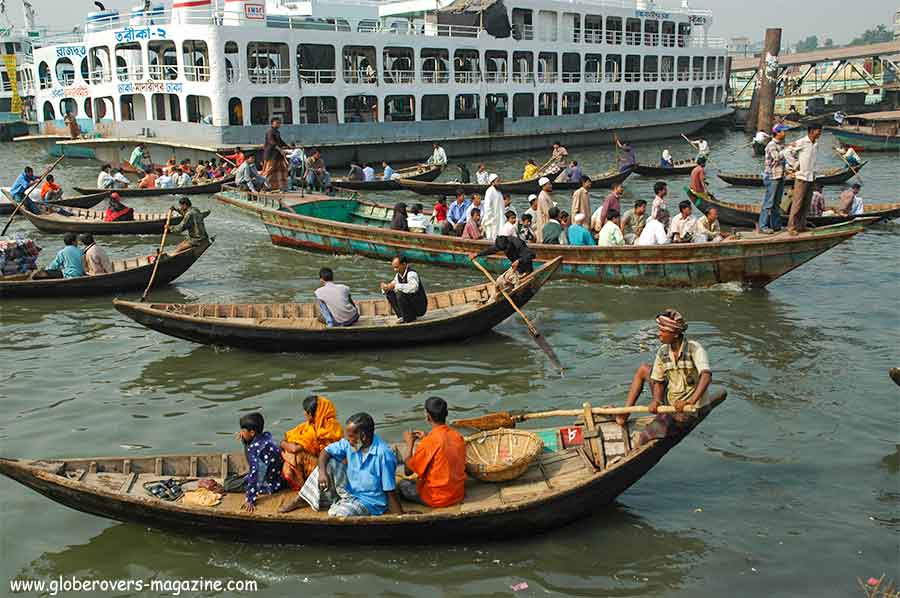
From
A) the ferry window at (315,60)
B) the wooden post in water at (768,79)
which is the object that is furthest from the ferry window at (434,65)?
the wooden post in water at (768,79)

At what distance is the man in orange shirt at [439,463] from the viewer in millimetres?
6059

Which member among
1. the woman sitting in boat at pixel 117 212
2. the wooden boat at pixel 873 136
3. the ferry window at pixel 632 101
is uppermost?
the ferry window at pixel 632 101

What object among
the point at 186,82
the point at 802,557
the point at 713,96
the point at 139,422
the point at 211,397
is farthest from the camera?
the point at 713,96

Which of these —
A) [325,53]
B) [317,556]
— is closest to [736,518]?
[317,556]

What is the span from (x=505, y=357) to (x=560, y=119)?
1211 inches

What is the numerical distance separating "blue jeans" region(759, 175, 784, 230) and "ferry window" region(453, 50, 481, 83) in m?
24.0

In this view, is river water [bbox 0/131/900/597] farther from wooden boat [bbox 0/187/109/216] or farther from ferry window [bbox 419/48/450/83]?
ferry window [bbox 419/48/450/83]

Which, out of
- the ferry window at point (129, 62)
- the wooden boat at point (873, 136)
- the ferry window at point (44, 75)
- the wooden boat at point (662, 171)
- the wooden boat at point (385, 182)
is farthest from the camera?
the ferry window at point (44, 75)

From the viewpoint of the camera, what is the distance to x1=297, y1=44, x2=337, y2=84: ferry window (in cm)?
3231

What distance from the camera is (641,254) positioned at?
13.1m

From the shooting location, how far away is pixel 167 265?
13.6 m

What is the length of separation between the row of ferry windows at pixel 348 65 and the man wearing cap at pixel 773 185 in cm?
2051

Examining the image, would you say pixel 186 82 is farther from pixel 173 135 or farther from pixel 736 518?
pixel 736 518

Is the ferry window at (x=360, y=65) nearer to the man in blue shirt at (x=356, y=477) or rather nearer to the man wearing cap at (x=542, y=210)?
the man wearing cap at (x=542, y=210)
